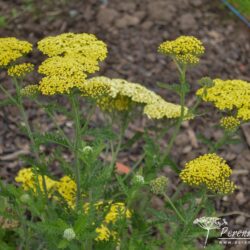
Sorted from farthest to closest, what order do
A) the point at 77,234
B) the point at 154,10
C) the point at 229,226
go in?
the point at 154,10 → the point at 229,226 → the point at 77,234

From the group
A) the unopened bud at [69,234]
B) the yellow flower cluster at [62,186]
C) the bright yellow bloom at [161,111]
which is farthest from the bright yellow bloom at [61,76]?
the yellow flower cluster at [62,186]

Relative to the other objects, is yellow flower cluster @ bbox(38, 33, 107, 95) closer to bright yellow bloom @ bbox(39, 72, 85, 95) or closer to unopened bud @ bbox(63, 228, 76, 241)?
bright yellow bloom @ bbox(39, 72, 85, 95)

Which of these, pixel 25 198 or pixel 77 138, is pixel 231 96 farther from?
pixel 25 198

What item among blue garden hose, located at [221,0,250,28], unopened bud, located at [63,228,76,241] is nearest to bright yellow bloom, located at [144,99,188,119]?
unopened bud, located at [63,228,76,241]

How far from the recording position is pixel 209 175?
248 cm

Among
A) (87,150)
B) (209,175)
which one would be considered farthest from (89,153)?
(209,175)

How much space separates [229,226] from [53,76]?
2023 millimetres

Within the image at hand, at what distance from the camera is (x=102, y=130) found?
9.41 ft

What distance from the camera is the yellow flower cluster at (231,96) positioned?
116 inches

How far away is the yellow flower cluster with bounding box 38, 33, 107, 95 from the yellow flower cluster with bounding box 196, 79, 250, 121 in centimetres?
62

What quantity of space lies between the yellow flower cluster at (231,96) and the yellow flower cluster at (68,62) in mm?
617

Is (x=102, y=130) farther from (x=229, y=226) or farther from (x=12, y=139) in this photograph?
(x=12, y=139)

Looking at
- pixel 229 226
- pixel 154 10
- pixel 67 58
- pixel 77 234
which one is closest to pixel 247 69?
pixel 154 10

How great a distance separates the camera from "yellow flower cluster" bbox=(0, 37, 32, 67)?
2.82 metres
